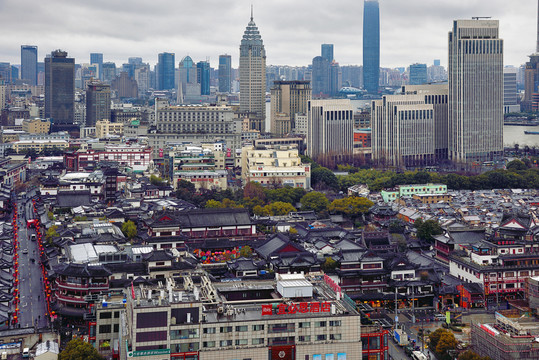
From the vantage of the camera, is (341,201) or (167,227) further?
(341,201)

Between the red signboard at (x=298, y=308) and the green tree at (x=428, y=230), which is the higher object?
the green tree at (x=428, y=230)

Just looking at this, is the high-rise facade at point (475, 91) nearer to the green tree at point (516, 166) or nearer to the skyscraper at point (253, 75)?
the green tree at point (516, 166)

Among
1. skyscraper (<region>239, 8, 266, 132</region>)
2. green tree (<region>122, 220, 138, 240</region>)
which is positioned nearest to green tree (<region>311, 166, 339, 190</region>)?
green tree (<region>122, 220, 138, 240</region>)

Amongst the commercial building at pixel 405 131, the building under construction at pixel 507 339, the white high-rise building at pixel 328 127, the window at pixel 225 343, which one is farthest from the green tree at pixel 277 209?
the white high-rise building at pixel 328 127

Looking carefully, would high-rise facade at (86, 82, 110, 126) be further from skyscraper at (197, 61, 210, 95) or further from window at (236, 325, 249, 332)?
window at (236, 325, 249, 332)

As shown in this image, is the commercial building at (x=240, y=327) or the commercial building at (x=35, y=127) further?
the commercial building at (x=35, y=127)

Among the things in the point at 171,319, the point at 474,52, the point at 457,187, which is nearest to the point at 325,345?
the point at 171,319

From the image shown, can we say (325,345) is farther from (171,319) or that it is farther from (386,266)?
(386,266)

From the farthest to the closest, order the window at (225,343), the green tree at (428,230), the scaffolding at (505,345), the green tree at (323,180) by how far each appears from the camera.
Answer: the green tree at (323,180) < the green tree at (428,230) < the scaffolding at (505,345) < the window at (225,343)
